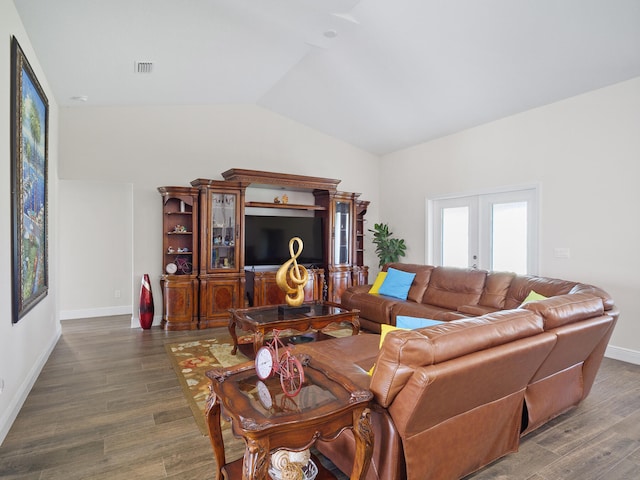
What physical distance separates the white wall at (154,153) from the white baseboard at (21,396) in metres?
1.63

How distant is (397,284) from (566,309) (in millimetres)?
2968

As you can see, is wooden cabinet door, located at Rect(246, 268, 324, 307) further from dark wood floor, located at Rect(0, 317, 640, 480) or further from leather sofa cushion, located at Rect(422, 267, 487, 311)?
dark wood floor, located at Rect(0, 317, 640, 480)

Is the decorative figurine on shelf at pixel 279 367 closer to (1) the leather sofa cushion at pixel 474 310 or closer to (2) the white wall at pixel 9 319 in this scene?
(2) the white wall at pixel 9 319

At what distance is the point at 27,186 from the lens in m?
3.00

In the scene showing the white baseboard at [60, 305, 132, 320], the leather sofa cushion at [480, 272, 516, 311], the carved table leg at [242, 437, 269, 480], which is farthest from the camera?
the white baseboard at [60, 305, 132, 320]

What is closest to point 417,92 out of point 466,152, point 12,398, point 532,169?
point 466,152

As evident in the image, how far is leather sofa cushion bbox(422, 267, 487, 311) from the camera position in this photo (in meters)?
4.53

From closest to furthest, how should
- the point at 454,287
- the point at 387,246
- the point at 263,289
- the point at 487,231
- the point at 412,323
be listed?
the point at 412,323 → the point at 454,287 → the point at 487,231 → the point at 263,289 → the point at 387,246

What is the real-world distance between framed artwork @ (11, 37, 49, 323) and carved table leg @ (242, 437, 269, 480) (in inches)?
91.4

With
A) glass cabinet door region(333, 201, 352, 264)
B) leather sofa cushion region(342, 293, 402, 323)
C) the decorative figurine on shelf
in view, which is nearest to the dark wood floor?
the decorative figurine on shelf

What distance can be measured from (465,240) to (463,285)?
146 centimetres

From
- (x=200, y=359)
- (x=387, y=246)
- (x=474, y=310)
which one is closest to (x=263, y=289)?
(x=200, y=359)

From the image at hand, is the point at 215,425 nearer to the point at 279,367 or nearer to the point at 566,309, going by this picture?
the point at 279,367

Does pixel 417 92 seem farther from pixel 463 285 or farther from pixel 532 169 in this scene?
pixel 463 285
